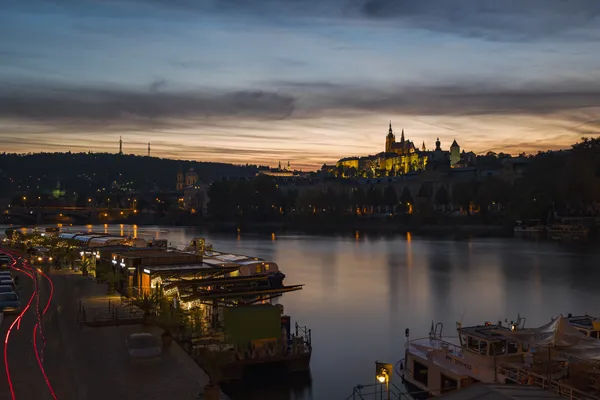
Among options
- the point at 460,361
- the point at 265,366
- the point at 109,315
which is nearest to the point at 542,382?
the point at 460,361

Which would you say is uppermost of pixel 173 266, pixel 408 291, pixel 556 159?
pixel 556 159

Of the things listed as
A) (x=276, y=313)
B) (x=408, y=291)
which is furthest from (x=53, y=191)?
(x=276, y=313)

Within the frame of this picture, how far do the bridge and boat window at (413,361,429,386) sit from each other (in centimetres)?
12137

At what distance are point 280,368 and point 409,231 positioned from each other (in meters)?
84.0

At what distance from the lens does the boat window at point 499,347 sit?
13.8 meters

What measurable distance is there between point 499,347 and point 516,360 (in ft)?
1.54

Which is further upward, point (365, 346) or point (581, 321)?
point (581, 321)

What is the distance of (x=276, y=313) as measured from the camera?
16.3m

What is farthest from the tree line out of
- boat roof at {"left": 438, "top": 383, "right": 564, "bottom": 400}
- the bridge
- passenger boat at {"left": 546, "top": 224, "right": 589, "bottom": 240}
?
boat roof at {"left": 438, "top": 383, "right": 564, "bottom": 400}

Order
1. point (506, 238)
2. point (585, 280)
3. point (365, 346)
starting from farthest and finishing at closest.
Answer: point (506, 238)
point (585, 280)
point (365, 346)

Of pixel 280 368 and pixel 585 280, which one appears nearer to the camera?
pixel 280 368

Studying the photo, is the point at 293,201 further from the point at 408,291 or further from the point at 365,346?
the point at 365,346

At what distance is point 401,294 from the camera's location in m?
33.7

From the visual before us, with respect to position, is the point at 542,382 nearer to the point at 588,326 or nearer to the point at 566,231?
the point at 588,326
